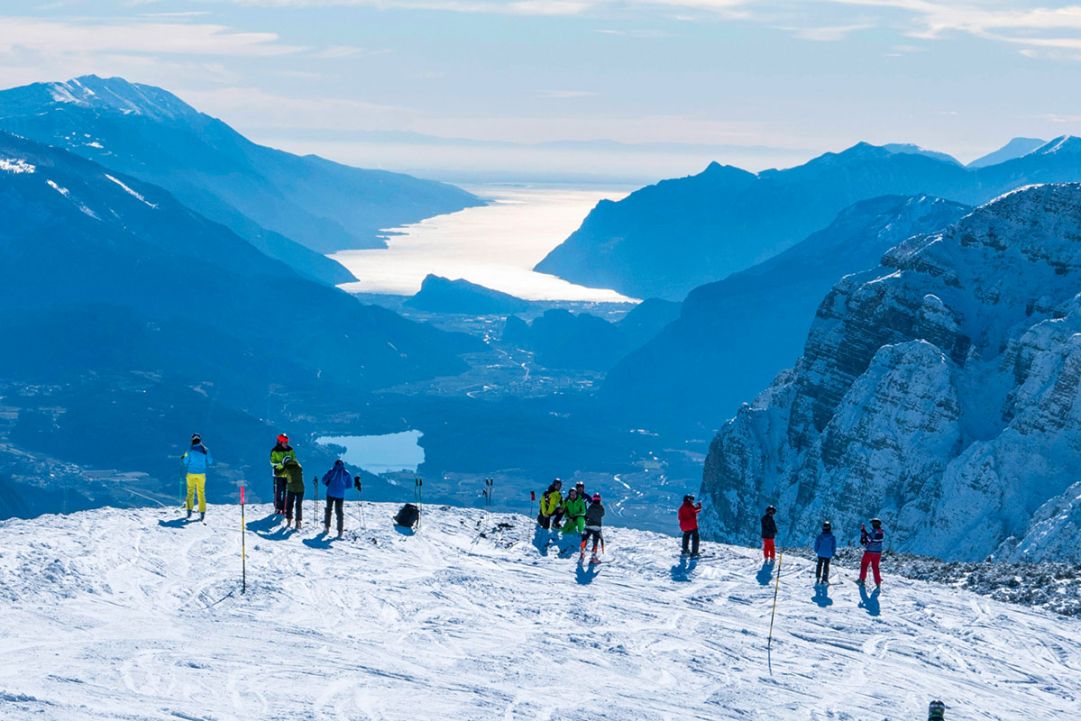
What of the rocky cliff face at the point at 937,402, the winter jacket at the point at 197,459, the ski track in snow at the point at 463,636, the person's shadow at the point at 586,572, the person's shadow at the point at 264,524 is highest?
the rocky cliff face at the point at 937,402

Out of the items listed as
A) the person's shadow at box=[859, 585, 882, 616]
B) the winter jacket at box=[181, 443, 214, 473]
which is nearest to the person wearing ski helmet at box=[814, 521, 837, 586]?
the person's shadow at box=[859, 585, 882, 616]

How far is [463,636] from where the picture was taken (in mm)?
39750

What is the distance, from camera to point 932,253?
11650cm

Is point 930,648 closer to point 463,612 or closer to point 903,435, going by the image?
point 463,612

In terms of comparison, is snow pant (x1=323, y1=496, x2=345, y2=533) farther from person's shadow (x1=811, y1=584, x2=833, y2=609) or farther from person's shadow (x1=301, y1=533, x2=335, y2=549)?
person's shadow (x1=811, y1=584, x2=833, y2=609)

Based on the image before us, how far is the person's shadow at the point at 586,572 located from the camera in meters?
46.8

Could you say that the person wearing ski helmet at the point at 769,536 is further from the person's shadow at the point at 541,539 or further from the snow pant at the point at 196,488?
the snow pant at the point at 196,488

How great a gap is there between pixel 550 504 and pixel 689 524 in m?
6.10

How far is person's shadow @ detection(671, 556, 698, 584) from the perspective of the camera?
47656 mm

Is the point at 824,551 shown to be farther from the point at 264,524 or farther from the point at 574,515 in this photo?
the point at 264,524

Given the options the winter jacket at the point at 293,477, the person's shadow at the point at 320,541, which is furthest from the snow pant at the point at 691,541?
the winter jacket at the point at 293,477

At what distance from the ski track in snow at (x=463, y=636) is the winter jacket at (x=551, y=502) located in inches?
105

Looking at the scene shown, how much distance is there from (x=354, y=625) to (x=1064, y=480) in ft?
208

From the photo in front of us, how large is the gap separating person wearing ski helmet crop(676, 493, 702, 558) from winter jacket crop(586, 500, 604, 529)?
108 inches
